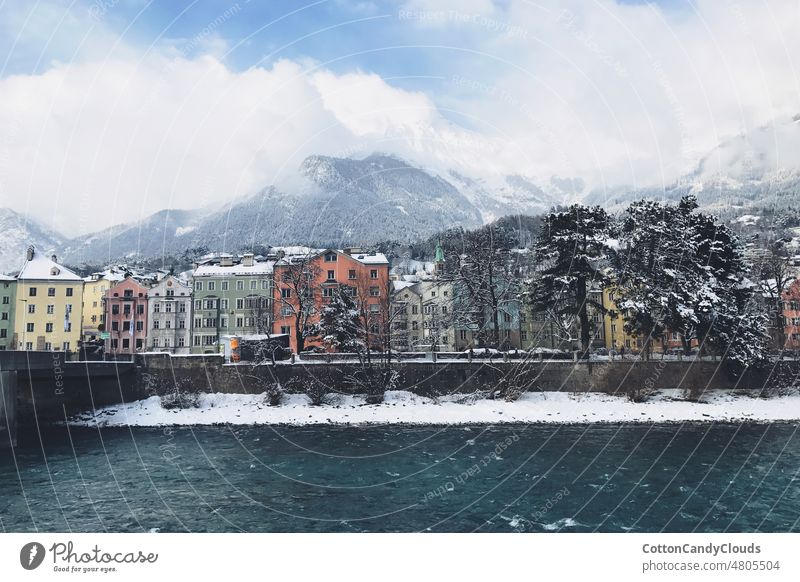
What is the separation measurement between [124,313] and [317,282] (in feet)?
67.3

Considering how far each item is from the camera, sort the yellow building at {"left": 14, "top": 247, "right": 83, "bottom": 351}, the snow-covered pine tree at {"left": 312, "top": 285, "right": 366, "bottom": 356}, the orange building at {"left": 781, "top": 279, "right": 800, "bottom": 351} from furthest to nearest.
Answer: the yellow building at {"left": 14, "top": 247, "right": 83, "bottom": 351}, the orange building at {"left": 781, "top": 279, "right": 800, "bottom": 351}, the snow-covered pine tree at {"left": 312, "top": 285, "right": 366, "bottom": 356}

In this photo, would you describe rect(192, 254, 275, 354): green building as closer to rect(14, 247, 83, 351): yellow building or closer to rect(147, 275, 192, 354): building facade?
rect(147, 275, 192, 354): building facade

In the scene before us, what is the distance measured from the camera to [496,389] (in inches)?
1200

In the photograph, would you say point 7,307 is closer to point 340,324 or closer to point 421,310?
point 340,324

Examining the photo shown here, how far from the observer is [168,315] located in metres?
50.8

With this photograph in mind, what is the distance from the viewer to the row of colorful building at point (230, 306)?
41.8 m

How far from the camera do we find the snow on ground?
26.8 m

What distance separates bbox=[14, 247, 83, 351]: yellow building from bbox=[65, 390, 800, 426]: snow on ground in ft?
75.5

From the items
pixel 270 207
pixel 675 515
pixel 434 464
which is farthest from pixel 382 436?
pixel 270 207

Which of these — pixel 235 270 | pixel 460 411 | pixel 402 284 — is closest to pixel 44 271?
pixel 235 270

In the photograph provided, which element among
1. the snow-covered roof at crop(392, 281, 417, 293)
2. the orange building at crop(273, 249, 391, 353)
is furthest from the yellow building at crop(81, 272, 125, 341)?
the snow-covered roof at crop(392, 281, 417, 293)

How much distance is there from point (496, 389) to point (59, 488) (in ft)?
70.1
